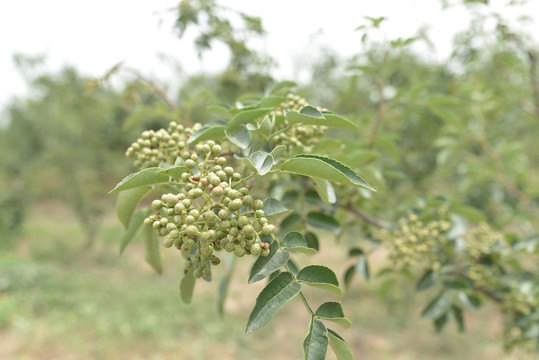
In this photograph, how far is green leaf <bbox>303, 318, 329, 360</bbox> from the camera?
896 mm

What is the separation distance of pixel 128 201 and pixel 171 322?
19.7ft

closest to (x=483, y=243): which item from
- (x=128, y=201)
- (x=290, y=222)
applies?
(x=290, y=222)

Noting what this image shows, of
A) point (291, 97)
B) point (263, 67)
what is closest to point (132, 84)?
point (263, 67)

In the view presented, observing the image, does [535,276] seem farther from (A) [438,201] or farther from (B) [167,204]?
(B) [167,204]

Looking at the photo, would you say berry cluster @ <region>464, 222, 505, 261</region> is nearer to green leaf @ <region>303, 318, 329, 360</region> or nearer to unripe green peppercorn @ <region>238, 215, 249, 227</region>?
green leaf @ <region>303, 318, 329, 360</region>

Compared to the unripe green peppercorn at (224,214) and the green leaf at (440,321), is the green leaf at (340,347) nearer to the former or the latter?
the unripe green peppercorn at (224,214)

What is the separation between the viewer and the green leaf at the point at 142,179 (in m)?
0.91

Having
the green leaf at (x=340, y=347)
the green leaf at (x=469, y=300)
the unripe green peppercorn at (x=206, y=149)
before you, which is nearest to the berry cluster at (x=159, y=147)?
the unripe green peppercorn at (x=206, y=149)

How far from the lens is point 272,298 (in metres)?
0.95

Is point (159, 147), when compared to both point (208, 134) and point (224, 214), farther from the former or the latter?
point (224, 214)

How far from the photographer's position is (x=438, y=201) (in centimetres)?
195

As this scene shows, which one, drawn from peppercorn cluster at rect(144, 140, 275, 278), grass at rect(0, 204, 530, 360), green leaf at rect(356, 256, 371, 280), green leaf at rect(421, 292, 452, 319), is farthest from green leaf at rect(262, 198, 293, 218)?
grass at rect(0, 204, 530, 360)

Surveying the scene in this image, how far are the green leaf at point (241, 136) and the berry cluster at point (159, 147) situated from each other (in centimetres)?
16

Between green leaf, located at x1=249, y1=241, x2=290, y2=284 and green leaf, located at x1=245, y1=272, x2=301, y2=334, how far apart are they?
0.04 metres
